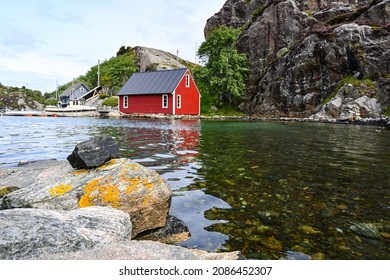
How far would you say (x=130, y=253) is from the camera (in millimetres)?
2930

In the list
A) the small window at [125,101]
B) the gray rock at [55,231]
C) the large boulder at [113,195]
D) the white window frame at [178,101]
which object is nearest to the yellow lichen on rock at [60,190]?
the large boulder at [113,195]

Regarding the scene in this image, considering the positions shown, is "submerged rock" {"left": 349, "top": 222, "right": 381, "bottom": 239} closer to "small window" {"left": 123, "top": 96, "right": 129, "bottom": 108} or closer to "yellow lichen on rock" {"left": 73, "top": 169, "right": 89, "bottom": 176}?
"yellow lichen on rock" {"left": 73, "top": 169, "right": 89, "bottom": 176}

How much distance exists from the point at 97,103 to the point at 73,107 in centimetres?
964

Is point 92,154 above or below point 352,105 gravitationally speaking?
below

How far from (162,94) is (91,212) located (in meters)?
42.4

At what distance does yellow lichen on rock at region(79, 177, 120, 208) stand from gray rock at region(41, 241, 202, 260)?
57.2 inches

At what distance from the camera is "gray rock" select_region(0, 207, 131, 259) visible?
2.76m

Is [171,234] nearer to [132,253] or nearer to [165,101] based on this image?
[132,253]

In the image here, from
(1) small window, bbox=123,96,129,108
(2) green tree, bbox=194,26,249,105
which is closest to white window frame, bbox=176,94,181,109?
(2) green tree, bbox=194,26,249,105

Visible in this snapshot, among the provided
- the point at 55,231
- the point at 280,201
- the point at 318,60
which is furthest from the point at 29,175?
the point at 318,60

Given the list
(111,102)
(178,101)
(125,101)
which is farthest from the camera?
(111,102)

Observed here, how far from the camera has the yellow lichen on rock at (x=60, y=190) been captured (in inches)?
186

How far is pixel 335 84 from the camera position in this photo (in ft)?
122

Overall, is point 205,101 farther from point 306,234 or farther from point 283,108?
point 306,234
